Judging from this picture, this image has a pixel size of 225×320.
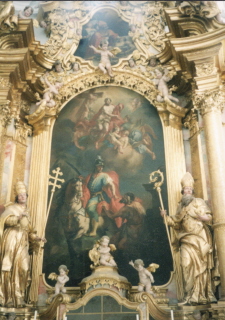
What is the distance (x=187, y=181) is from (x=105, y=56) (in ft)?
11.3

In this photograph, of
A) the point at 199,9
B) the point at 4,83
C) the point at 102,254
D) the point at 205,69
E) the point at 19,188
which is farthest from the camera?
the point at 199,9

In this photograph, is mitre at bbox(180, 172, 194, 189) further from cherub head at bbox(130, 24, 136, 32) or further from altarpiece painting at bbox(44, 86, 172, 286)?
cherub head at bbox(130, 24, 136, 32)

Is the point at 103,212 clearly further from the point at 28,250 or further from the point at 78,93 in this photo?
the point at 78,93

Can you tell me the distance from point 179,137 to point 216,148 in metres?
1.17

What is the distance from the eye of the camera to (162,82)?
29.7 feet

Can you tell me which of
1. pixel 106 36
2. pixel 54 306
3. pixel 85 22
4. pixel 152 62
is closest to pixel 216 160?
pixel 152 62

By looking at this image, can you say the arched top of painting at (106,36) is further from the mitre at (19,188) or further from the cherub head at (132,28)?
the mitre at (19,188)

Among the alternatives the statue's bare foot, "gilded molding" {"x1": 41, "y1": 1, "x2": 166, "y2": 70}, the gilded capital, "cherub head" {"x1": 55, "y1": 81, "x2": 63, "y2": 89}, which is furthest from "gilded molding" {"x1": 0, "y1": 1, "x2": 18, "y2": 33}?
the statue's bare foot

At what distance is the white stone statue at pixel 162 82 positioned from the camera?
886cm

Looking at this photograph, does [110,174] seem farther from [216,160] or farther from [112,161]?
[216,160]

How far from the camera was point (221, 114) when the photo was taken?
809 cm

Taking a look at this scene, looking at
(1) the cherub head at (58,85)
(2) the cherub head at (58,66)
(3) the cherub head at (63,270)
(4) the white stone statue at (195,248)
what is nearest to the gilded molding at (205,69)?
(4) the white stone statue at (195,248)

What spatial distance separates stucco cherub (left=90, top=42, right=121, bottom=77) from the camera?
9.29m

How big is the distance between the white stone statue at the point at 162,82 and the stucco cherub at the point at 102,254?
3076 millimetres
